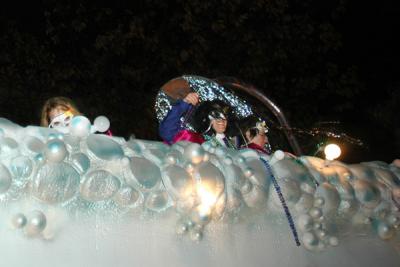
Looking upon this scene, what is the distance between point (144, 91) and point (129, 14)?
1.04 metres

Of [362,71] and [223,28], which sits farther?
[362,71]

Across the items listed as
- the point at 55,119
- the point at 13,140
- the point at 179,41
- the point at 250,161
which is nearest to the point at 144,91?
the point at 179,41

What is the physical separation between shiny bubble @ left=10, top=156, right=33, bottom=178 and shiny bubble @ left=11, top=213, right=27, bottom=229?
12cm

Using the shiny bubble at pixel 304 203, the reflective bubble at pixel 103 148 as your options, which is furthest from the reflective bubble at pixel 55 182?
the shiny bubble at pixel 304 203

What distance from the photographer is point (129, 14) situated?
649cm

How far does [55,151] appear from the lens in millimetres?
1544

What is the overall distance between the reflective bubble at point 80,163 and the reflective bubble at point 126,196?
0.47 ft

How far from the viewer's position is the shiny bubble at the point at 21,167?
4.99ft

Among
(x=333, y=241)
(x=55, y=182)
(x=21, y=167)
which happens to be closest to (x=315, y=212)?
(x=333, y=241)

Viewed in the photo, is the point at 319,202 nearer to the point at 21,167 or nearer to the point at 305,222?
the point at 305,222

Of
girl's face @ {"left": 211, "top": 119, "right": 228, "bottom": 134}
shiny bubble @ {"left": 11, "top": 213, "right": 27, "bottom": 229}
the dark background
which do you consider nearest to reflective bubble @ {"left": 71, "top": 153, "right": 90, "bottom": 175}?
shiny bubble @ {"left": 11, "top": 213, "right": 27, "bottom": 229}

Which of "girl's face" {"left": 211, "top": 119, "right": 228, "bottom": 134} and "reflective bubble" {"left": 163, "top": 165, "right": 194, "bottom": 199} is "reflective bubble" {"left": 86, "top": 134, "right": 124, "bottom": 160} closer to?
"reflective bubble" {"left": 163, "top": 165, "right": 194, "bottom": 199}

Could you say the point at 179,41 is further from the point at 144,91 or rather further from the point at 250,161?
the point at 250,161

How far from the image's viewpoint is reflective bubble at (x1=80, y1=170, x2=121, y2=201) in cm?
162
